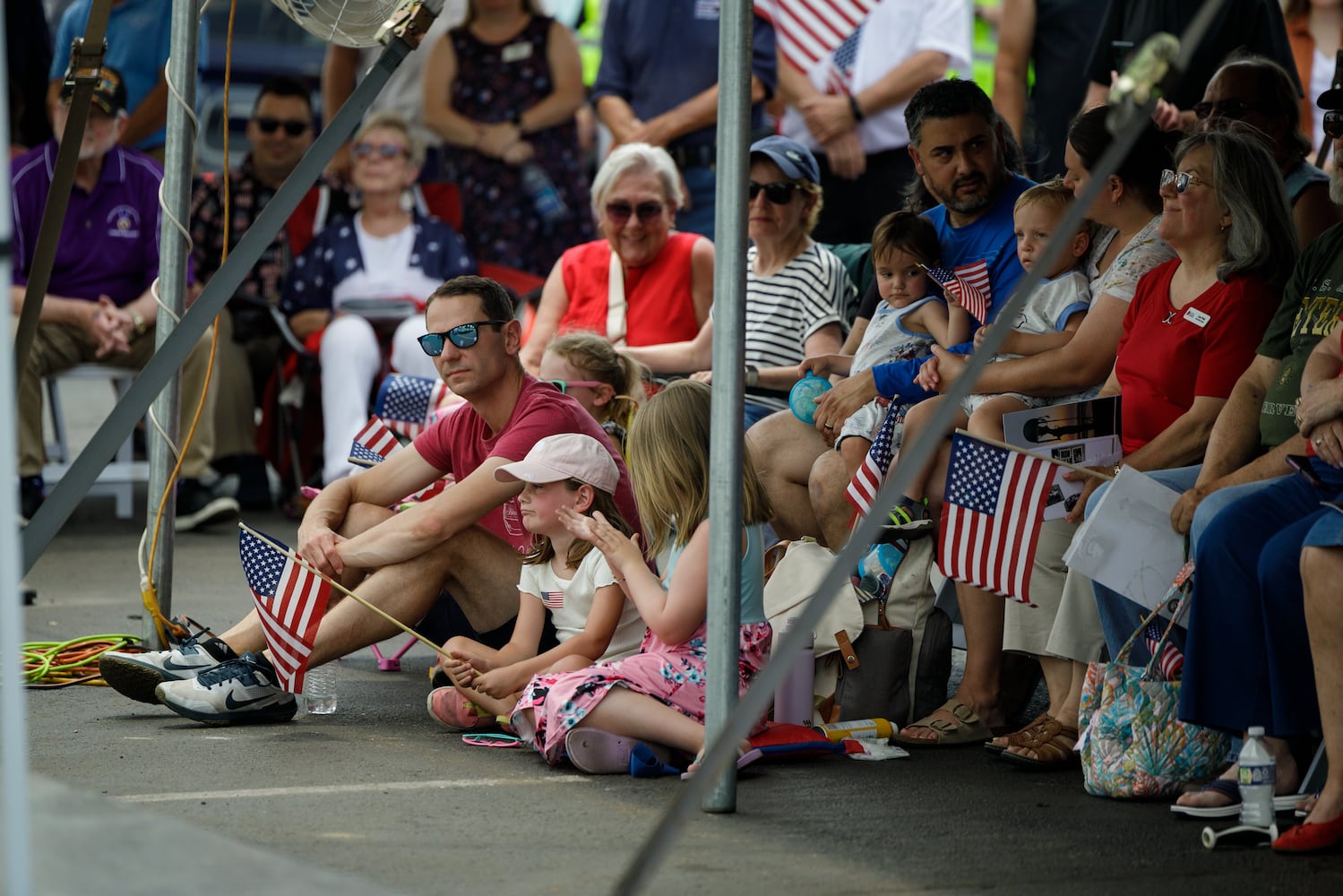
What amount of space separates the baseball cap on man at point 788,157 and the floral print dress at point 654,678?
7.47ft

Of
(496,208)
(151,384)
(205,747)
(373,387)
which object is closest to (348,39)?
(151,384)

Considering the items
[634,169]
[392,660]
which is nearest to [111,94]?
[634,169]

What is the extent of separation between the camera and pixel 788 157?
6.31 metres

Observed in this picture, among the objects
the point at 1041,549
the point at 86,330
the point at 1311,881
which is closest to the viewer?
the point at 1311,881

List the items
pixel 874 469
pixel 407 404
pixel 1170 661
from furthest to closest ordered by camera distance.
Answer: pixel 407 404 < pixel 874 469 < pixel 1170 661

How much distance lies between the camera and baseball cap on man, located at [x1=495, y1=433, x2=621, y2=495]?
15.0ft

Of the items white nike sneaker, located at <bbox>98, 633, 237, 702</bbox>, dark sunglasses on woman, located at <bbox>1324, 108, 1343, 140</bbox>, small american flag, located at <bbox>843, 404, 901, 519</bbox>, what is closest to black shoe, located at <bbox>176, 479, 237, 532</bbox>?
white nike sneaker, located at <bbox>98, 633, 237, 702</bbox>

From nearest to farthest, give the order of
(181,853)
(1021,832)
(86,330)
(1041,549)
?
(181,853)
(1021,832)
(1041,549)
(86,330)

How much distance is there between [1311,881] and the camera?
328cm

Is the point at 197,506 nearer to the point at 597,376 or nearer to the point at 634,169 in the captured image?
the point at 634,169

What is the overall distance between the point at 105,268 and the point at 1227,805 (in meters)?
6.32

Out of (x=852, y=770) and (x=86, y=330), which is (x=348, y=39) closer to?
(x=852, y=770)

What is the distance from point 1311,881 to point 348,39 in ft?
9.11

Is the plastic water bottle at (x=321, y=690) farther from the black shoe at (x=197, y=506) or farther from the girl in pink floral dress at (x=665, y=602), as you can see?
the black shoe at (x=197, y=506)
